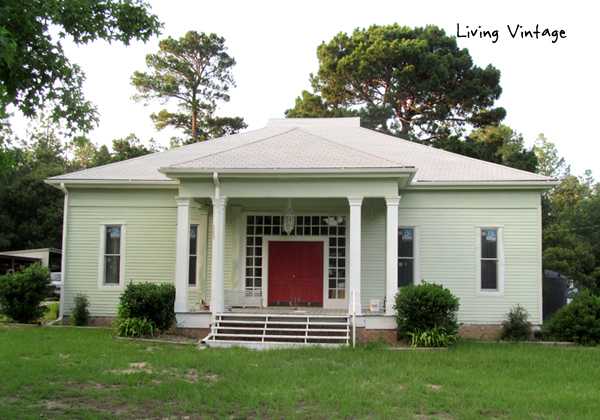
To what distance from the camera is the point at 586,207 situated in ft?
123

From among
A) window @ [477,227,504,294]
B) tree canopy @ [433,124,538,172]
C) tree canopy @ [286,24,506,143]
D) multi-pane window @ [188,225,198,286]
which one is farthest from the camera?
tree canopy @ [286,24,506,143]

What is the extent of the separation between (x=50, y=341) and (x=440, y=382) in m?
8.46

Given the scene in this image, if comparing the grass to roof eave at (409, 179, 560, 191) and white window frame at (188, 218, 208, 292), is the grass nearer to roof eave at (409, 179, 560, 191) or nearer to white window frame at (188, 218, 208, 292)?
white window frame at (188, 218, 208, 292)

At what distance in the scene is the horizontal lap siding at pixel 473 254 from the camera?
1405 cm

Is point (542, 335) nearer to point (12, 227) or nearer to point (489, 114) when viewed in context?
point (489, 114)

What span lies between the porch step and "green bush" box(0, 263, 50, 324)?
231 inches

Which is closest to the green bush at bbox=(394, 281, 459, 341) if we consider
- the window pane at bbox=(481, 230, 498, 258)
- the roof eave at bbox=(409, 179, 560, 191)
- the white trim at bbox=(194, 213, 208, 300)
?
the window pane at bbox=(481, 230, 498, 258)

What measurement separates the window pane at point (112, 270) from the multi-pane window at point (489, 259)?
10440 mm

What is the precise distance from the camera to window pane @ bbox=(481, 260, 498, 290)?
561 inches

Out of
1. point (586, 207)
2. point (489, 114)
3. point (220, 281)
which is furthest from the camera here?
point (586, 207)

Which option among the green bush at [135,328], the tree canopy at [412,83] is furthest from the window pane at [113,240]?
the tree canopy at [412,83]

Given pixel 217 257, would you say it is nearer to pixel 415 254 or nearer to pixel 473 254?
pixel 415 254

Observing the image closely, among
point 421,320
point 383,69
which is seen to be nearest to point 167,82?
point 383,69

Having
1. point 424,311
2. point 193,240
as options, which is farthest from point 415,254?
point 193,240
